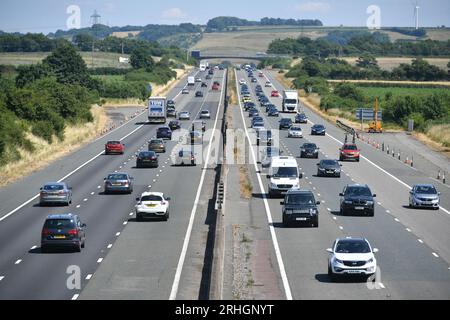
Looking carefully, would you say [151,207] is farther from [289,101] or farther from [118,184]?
[289,101]

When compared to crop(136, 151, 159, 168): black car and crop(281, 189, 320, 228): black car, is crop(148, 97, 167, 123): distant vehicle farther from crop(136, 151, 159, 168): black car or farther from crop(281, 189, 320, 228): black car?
crop(281, 189, 320, 228): black car

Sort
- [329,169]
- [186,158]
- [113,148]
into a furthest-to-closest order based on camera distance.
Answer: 1. [113,148]
2. [186,158]
3. [329,169]

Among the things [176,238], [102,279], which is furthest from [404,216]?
[102,279]

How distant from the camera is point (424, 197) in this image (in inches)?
2208

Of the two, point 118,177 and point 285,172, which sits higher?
point 285,172

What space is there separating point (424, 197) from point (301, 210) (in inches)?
402

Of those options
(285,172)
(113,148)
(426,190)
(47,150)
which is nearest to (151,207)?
(285,172)

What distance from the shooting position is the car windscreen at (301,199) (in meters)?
48.5

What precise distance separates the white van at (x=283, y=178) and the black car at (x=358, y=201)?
627 cm

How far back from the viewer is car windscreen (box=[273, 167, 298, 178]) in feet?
195

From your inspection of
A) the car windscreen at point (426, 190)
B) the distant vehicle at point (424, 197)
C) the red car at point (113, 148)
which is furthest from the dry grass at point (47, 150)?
the car windscreen at point (426, 190)
